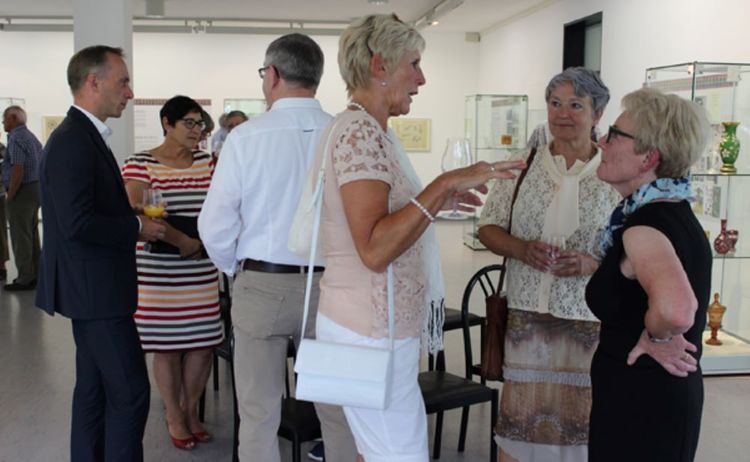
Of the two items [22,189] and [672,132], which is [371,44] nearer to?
[672,132]

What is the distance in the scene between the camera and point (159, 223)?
10.9 feet

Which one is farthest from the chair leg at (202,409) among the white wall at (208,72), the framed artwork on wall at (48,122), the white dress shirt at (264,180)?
the framed artwork on wall at (48,122)

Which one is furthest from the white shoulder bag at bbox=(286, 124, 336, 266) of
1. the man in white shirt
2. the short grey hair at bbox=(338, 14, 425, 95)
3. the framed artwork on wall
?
the framed artwork on wall

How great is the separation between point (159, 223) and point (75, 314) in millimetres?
667

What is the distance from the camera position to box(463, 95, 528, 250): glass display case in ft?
35.6

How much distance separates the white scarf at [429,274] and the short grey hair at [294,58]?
65cm

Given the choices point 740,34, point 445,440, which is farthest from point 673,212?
point 740,34

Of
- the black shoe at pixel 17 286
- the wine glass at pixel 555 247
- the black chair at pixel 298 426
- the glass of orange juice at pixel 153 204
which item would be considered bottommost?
the black shoe at pixel 17 286

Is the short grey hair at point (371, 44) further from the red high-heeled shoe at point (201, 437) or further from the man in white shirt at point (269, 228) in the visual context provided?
the red high-heeled shoe at point (201, 437)

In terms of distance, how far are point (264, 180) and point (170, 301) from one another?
1241 mm

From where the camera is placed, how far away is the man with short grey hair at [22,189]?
7703 mm

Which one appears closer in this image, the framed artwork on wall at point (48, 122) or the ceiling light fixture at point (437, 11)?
the ceiling light fixture at point (437, 11)

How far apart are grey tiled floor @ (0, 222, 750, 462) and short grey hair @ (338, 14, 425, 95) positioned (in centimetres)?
227

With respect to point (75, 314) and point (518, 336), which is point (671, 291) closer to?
point (518, 336)
